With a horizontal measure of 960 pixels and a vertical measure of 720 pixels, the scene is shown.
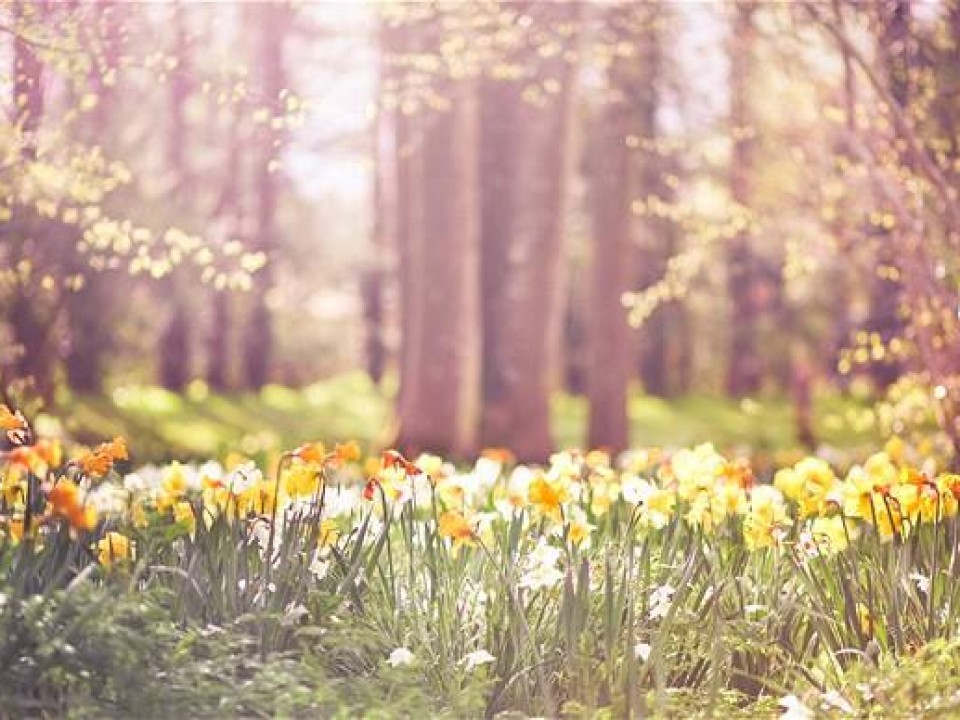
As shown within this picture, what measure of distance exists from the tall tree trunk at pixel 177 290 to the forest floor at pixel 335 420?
1.68ft

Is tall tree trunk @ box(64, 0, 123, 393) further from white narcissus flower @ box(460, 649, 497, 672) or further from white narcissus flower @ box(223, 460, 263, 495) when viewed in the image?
white narcissus flower @ box(460, 649, 497, 672)

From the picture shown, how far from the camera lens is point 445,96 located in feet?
32.5

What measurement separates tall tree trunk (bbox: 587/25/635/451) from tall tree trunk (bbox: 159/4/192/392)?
4.03 m

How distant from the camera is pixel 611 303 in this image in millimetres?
13031

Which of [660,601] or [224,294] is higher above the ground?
[224,294]

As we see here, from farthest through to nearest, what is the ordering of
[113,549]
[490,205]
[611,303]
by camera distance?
1. [611,303]
2. [490,205]
3. [113,549]

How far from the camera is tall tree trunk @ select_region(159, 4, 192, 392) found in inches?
628

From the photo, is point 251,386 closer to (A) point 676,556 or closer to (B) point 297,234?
(B) point 297,234

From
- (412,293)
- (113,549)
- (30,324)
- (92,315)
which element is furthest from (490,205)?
(113,549)

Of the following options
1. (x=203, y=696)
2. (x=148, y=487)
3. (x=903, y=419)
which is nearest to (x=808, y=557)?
(x=203, y=696)

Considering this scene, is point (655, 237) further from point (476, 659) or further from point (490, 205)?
point (476, 659)

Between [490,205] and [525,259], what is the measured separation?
23.3 inches

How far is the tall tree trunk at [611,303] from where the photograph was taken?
1301cm

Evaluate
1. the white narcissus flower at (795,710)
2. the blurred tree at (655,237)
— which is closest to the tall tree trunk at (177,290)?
the blurred tree at (655,237)
